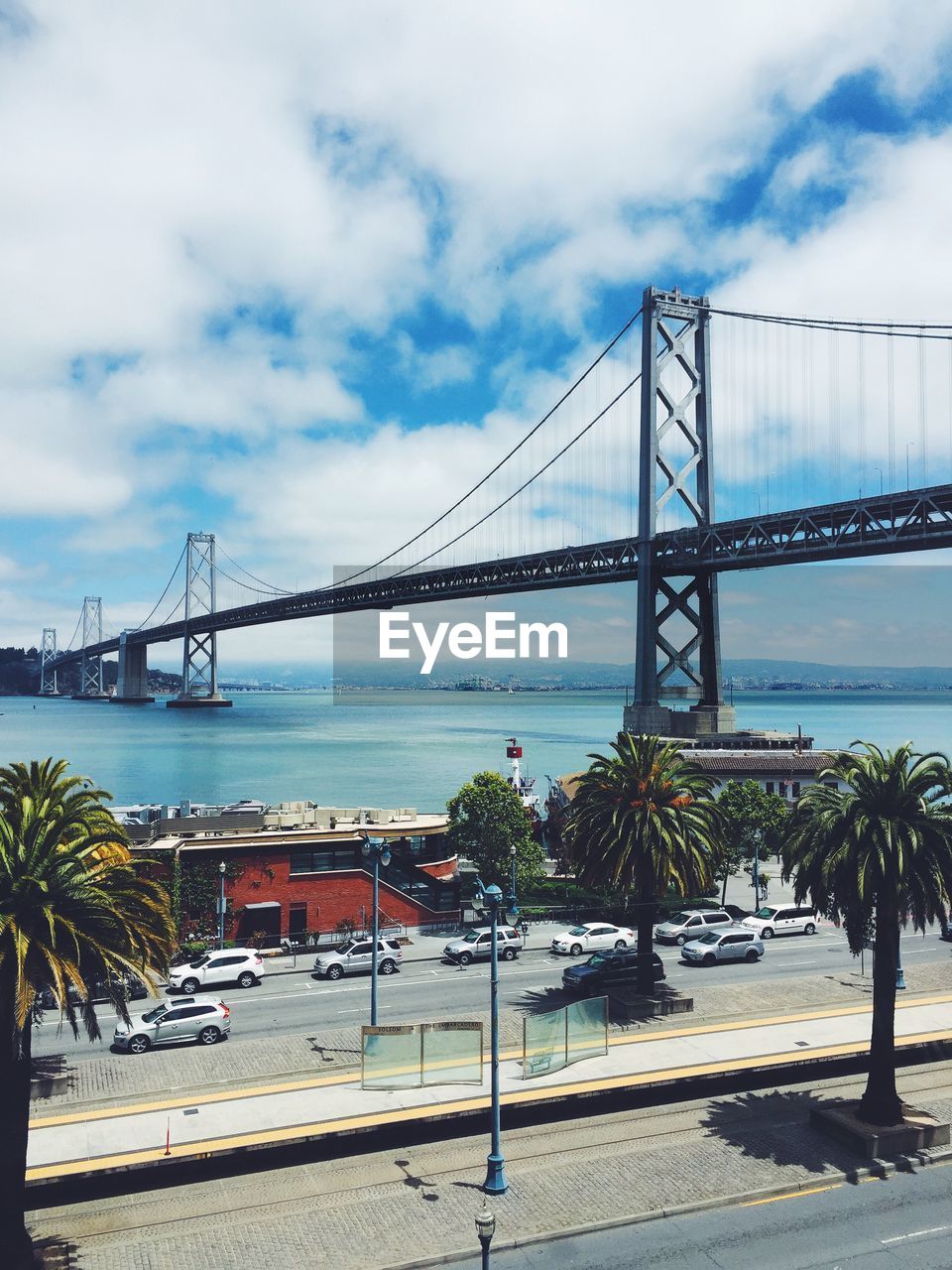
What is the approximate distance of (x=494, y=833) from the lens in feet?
158

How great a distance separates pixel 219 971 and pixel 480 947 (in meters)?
10.3

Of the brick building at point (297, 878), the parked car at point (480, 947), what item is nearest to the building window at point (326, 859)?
the brick building at point (297, 878)

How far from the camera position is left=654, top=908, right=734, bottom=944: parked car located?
143 ft

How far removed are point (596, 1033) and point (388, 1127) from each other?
7.06 m

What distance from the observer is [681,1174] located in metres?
21.2

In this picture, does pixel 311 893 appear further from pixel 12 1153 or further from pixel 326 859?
pixel 12 1153

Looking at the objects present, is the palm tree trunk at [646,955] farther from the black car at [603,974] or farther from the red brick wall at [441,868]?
the red brick wall at [441,868]

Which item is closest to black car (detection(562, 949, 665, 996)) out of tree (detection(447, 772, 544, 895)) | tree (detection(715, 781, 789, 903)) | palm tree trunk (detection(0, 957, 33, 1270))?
tree (detection(447, 772, 544, 895))

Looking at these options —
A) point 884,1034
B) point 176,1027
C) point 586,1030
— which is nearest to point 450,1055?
point 586,1030

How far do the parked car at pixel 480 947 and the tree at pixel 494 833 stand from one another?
6639mm

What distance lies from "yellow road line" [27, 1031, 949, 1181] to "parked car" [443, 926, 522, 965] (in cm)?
1445

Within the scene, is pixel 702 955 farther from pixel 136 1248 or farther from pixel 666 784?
pixel 136 1248

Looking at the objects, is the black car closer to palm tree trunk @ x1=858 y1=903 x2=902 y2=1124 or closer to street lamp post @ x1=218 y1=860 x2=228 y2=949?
palm tree trunk @ x1=858 y1=903 x2=902 y2=1124

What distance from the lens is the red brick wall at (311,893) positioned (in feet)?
141
